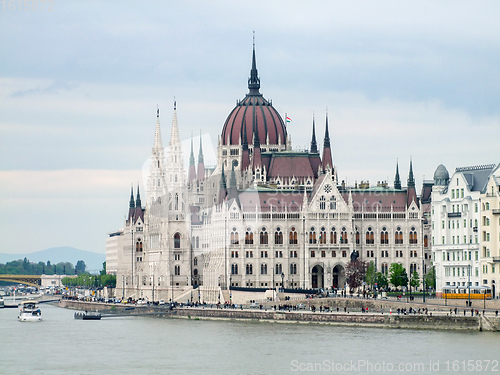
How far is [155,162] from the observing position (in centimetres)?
19050

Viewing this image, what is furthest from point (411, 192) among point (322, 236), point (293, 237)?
point (293, 237)

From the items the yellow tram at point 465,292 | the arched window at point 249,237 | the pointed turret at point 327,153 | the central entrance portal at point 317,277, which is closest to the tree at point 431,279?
the yellow tram at point 465,292

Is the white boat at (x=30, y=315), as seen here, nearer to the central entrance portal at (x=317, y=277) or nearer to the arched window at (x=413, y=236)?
the central entrance portal at (x=317, y=277)

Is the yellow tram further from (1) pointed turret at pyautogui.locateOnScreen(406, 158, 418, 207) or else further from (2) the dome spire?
(2) the dome spire

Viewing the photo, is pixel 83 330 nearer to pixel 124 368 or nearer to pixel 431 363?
pixel 124 368

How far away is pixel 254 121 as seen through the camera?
179 meters

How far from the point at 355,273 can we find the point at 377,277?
402cm

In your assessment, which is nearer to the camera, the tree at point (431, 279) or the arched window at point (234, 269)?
the tree at point (431, 279)

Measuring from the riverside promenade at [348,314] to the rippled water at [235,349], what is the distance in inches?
62.3

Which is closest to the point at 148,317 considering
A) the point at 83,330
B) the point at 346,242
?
the point at 83,330

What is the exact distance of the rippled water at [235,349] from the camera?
8762 centimetres

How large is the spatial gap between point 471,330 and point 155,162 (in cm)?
9586

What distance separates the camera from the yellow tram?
114 m

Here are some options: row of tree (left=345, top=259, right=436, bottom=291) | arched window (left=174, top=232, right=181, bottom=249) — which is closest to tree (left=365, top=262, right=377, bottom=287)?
row of tree (left=345, top=259, right=436, bottom=291)
